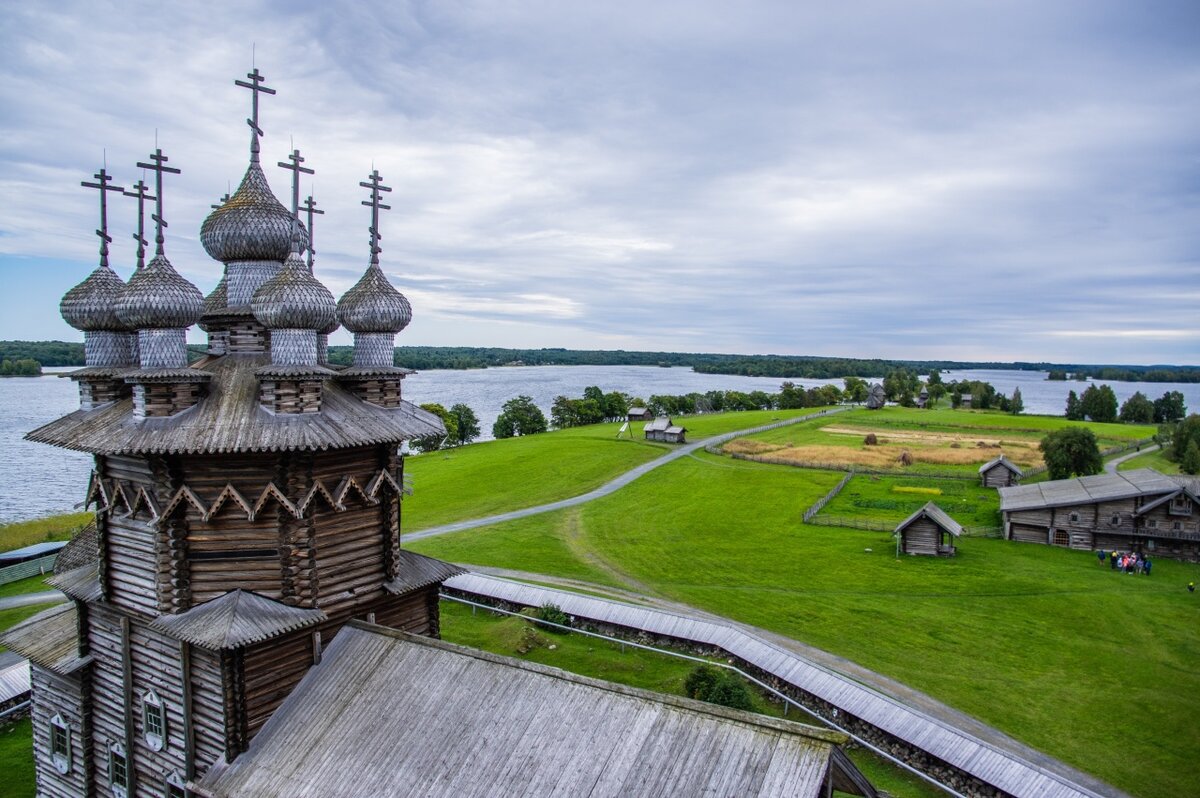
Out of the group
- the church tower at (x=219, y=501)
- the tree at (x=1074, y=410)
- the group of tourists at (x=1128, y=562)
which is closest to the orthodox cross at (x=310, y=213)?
the church tower at (x=219, y=501)

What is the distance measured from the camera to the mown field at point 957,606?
71.1 feet

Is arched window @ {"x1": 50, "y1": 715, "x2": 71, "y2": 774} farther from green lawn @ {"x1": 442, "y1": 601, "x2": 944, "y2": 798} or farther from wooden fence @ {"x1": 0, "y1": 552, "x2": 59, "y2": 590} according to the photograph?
wooden fence @ {"x1": 0, "y1": 552, "x2": 59, "y2": 590}

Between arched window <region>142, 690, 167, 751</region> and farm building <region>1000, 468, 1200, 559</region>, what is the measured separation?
44.8 meters

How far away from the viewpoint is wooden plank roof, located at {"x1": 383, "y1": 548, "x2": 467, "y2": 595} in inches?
616

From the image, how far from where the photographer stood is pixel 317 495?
1417cm

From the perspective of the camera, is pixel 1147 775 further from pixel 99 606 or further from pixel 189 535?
pixel 99 606

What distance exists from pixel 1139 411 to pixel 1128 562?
109m

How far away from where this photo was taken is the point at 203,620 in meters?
13.0

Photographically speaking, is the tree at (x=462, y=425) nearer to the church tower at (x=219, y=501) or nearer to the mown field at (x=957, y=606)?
the mown field at (x=957, y=606)

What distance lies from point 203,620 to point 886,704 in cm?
1719

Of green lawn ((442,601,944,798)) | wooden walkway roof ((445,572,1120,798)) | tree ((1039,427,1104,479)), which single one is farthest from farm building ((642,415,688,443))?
green lawn ((442,601,944,798))

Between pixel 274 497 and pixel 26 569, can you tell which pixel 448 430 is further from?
pixel 274 497

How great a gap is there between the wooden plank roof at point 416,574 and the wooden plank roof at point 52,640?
6.73 meters

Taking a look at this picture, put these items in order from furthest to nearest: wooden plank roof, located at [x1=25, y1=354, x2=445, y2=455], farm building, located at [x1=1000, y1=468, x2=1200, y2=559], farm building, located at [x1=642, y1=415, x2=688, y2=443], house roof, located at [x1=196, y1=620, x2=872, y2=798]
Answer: farm building, located at [x1=642, y1=415, x2=688, y2=443], farm building, located at [x1=1000, y1=468, x2=1200, y2=559], wooden plank roof, located at [x1=25, y1=354, x2=445, y2=455], house roof, located at [x1=196, y1=620, x2=872, y2=798]
